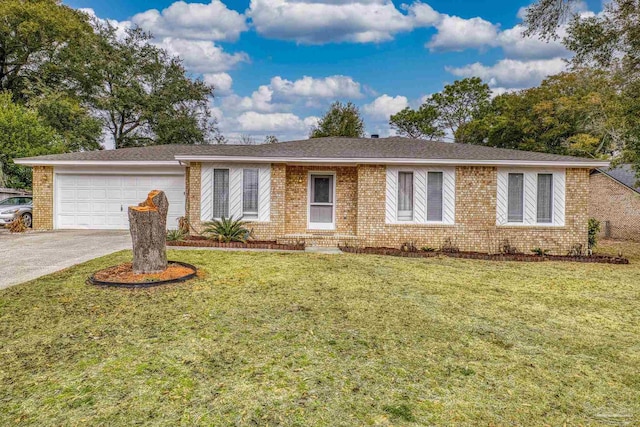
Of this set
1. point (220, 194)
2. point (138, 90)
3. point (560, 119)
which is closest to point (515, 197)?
point (220, 194)

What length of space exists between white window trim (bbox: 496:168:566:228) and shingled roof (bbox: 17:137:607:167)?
1.47ft

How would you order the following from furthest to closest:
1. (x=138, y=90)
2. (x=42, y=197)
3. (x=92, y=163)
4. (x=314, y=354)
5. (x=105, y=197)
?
1. (x=138, y=90)
2. (x=105, y=197)
3. (x=42, y=197)
4. (x=92, y=163)
5. (x=314, y=354)

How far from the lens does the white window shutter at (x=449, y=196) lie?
11.2 meters

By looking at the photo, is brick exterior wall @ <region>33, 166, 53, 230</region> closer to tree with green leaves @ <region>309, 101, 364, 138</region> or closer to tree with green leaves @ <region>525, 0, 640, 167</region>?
tree with green leaves @ <region>525, 0, 640, 167</region>

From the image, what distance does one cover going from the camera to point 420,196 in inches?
442

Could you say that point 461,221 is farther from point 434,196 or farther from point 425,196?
point 425,196

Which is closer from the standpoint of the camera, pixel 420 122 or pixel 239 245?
pixel 239 245

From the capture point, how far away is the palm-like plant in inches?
419

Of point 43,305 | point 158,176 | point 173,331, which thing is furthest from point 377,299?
point 158,176

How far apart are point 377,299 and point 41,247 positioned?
8.93 metres

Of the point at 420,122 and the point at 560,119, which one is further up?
the point at 420,122

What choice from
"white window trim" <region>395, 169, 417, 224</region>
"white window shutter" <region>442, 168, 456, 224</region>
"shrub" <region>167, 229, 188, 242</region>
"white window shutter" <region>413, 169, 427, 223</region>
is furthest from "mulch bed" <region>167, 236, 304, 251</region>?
"white window shutter" <region>442, 168, 456, 224</region>

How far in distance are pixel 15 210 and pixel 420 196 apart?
15502mm

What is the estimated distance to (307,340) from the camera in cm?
387
